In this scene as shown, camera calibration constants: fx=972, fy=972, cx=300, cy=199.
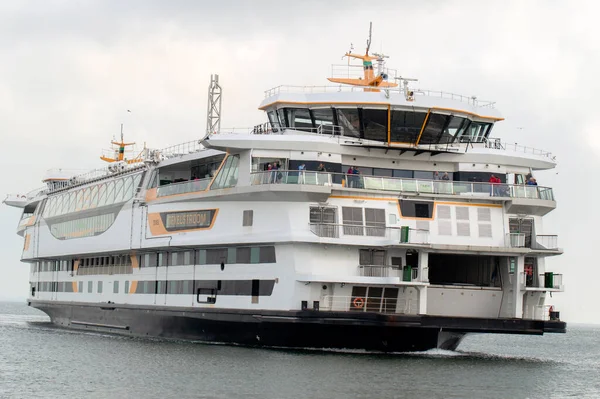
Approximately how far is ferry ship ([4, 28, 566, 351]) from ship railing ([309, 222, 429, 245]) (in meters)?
0.05

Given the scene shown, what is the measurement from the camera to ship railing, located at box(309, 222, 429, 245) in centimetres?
3278

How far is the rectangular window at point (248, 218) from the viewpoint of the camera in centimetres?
3441

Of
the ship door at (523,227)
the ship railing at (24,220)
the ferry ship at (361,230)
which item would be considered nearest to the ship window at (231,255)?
the ferry ship at (361,230)

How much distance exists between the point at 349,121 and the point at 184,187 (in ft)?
23.7

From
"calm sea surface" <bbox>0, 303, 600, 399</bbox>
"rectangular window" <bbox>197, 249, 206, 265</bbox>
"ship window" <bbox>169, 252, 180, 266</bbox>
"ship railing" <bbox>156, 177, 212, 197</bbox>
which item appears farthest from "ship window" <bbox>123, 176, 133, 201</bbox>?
"calm sea surface" <bbox>0, 303, 600, 399</bbox>

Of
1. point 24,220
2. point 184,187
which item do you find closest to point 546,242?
point 184,187

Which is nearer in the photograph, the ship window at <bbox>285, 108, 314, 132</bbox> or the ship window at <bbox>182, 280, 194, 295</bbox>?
the ship window at <bbox>285, 108, 314, 132</bbox>

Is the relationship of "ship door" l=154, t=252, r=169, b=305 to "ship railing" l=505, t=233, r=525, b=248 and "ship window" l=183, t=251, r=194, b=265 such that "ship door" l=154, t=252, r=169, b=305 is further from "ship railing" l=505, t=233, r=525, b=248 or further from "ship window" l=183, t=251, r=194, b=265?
"ship railing" l=505, t=233, r=525, b=248

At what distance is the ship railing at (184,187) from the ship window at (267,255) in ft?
13.0

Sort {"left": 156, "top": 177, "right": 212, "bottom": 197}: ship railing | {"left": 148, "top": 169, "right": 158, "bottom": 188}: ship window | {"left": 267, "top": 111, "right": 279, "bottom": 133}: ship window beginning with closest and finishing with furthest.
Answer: {"left": 156, "top": 177, "right": 212, "bottom": 197}: ship railing, {"left": 267, "top": 111, "right": 279, "bottom": 133}: ship window, {"left": 148, "top": 169, "right": 158, "bottom": 188}: ship window

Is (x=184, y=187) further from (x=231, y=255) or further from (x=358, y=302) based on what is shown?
(x=358, y=302)

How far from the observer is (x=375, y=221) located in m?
33.3

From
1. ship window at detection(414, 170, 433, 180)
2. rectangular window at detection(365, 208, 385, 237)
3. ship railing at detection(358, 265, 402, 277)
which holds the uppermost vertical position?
ship window at detection(414, 170, 433, 180)

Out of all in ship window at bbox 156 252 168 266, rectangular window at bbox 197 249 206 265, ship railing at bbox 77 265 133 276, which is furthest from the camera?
ship railing at bbox 77 265 133 276
